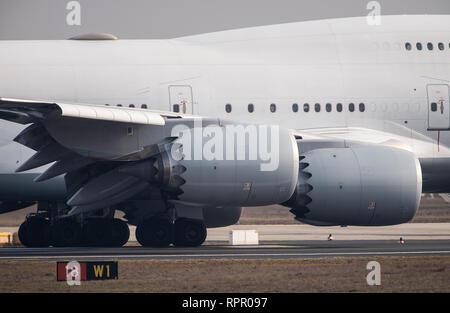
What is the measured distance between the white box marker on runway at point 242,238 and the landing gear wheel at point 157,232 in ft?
12.0

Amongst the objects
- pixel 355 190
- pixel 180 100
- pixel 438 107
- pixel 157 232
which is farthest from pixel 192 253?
pixel 438 107

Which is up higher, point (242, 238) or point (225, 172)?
point (225, 172)

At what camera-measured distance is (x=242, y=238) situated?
25656 mm

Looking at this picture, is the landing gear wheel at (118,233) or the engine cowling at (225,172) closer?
the engine cowling at (225,172)

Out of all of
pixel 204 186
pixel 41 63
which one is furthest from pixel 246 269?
pixel 41 63

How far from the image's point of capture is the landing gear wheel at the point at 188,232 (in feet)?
72.6

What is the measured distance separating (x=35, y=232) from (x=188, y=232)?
4.71 meters

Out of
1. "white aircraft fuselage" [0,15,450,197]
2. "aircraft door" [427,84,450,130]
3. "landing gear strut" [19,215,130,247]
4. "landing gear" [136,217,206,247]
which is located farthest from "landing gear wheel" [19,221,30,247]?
"aircraft door" [427,84,450,130]

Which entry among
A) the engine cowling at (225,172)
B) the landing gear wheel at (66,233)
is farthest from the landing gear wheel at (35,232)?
the engine cowling at (225,172)

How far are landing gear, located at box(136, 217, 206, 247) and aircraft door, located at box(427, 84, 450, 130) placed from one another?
7.30m

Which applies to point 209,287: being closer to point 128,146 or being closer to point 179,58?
point 128,146

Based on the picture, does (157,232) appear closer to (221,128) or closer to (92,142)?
(92,142)

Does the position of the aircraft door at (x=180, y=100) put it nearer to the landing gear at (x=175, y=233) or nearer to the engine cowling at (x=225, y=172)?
the landing gear at (x=175, y=233)

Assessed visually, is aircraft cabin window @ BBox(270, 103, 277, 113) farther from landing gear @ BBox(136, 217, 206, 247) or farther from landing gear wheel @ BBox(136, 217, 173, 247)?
landing gear wheel @ BBox(136, 217, 173, 247)
